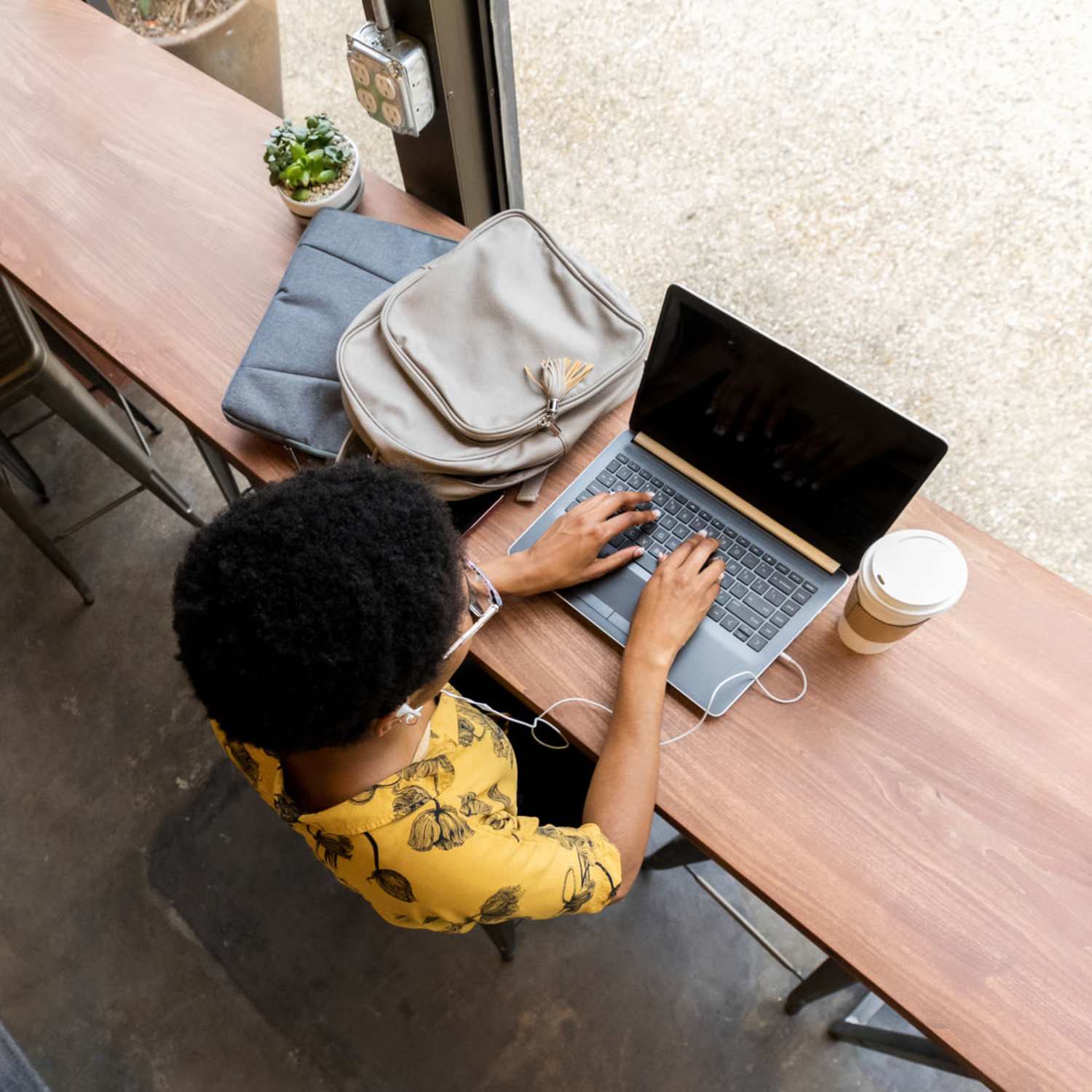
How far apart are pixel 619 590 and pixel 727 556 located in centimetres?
13

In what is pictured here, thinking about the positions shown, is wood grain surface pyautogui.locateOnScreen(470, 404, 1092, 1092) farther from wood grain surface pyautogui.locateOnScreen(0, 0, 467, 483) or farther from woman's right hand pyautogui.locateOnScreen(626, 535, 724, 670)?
wood grain surface pyautogui.locateOnScreen(0, 0, 467, 483)

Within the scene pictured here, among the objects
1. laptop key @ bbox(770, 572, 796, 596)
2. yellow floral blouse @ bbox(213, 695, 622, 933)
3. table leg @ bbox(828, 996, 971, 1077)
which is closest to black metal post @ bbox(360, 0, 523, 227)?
laptop key @ bbox(770, 572, 796, 596)

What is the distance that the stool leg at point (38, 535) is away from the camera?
160 centimetres

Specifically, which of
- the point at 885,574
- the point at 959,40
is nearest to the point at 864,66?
the point at 959,40

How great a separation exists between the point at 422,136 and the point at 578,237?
1.18 ft

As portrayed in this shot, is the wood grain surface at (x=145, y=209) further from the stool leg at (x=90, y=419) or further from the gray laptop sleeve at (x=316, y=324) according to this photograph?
the stool leg at (x=90, y=419)

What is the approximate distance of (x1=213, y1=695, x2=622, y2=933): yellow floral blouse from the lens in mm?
787

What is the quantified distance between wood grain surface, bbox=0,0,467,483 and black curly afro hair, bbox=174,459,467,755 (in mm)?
461

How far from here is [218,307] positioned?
48.2 inches

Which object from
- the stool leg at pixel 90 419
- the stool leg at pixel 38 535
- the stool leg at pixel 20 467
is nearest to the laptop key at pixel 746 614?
the stool leg at pixel 90 419

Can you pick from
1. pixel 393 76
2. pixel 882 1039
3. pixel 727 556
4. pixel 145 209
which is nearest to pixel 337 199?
pixel 393 76

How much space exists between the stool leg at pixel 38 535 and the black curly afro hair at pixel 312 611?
115 centimetres

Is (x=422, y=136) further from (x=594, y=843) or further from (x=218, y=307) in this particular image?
(x=594, y=843)

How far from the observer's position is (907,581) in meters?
0.87
